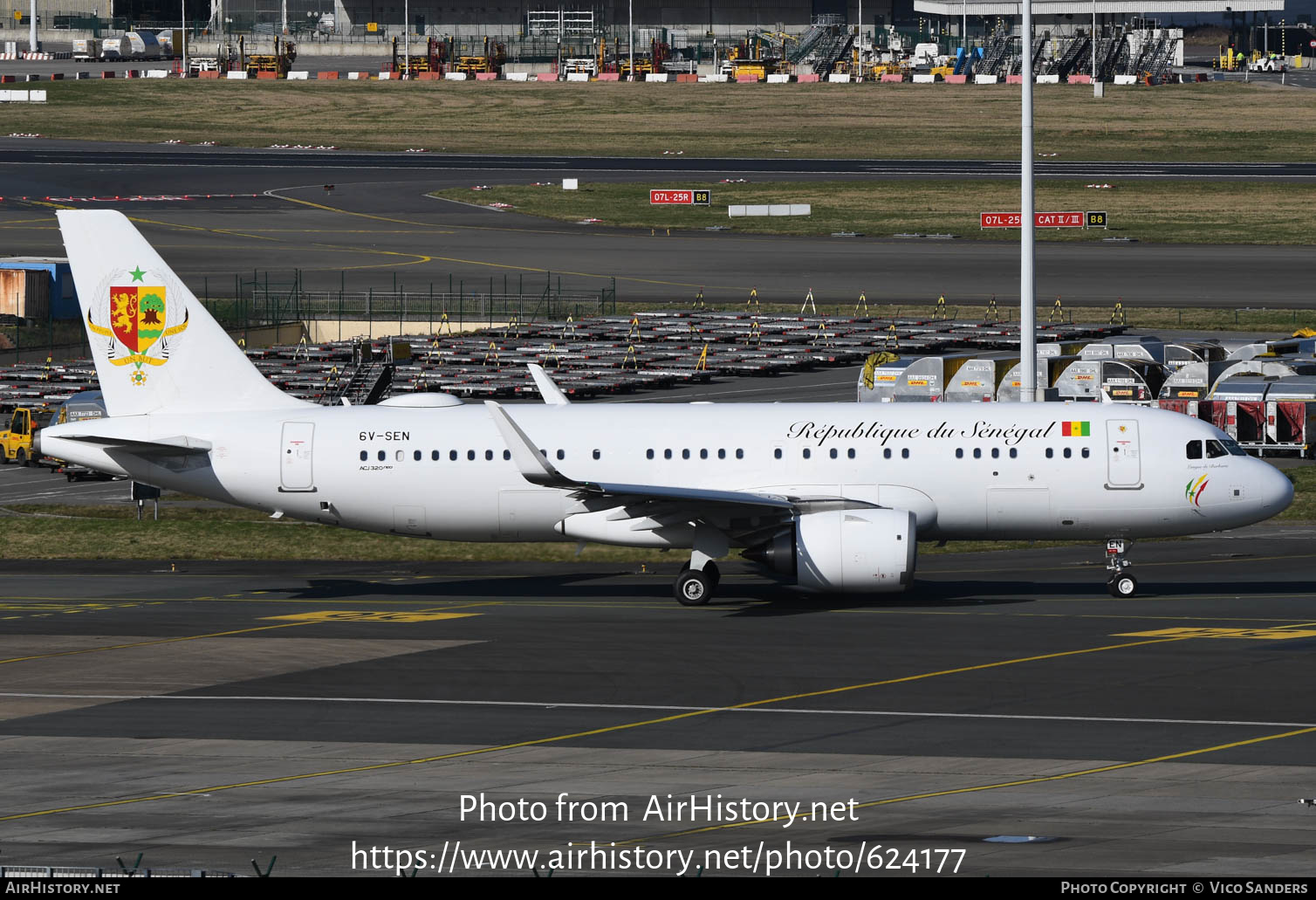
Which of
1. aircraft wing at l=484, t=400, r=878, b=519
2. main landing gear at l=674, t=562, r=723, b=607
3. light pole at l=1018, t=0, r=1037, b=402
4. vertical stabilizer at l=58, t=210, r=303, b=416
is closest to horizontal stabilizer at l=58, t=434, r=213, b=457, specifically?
vertical stabilizer at l=58, t=210, r=303, b=416

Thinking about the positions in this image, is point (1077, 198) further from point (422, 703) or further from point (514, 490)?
point (422, 703)

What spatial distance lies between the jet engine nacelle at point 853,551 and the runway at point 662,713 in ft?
3.57

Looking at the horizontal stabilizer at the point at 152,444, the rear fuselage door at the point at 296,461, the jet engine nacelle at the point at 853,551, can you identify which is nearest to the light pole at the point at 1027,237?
the jet engine nacelle at the point at 853,551

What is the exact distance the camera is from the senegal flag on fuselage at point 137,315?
47500mm

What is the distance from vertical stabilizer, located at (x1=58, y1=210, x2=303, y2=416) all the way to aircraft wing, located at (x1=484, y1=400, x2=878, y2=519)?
747cm

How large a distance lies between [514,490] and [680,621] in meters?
5.61

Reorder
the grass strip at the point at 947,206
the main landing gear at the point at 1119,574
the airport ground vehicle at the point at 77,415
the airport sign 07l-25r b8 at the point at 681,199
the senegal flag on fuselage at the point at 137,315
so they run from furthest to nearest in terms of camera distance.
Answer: the airport sign 07l-25r b8 at the point at 681,199 → the grass strip at the point at 947,206 → the airport ground vehicle at the point at 77,415 → the senegal flag on fuselage at the point at 137,315 → the main landing gear at the point at 1119,574

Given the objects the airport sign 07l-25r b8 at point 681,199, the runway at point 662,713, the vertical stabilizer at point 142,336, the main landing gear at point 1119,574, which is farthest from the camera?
the airport sign 07l-25r b8 at point 681,199

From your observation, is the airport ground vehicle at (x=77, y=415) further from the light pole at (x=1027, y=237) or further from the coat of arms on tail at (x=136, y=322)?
the light pole at (x=1027, y=237)

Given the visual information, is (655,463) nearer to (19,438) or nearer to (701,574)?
(701,574)

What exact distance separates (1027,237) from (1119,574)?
53.1 feet

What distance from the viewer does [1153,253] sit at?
398 feet

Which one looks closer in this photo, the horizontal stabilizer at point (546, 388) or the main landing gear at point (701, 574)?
the main landing gear at point (701, 574)
